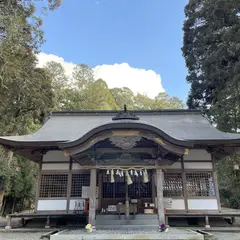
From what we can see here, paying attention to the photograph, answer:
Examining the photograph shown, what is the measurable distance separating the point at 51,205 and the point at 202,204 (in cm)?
536

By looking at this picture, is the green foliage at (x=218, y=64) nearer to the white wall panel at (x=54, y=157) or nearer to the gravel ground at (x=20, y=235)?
the white wall panel at (x=54, y=157)

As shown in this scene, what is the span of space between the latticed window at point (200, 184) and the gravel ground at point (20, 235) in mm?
5217

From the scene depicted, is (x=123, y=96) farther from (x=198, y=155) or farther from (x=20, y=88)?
(x=198, y=155)

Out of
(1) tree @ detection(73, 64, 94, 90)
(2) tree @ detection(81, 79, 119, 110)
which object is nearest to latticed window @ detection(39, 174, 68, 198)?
(2) tree @ detection(81, 79, 119, 110)

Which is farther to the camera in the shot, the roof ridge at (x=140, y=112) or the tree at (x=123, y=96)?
the tree at (x=123, y=96)

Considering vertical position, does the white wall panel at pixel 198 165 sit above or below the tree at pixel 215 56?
below

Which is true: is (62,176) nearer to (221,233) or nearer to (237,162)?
(221,233)

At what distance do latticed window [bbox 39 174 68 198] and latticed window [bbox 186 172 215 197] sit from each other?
4.56 metres

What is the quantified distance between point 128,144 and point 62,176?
3407 mm

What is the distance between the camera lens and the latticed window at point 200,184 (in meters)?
8.10

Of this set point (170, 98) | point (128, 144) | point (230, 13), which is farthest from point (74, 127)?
point (170, 98)

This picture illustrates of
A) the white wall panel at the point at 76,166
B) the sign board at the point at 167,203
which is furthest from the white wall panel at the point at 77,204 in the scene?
the sign board at the point at 167,203

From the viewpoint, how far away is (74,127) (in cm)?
976

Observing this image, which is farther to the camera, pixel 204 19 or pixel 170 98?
pixel 170 98
